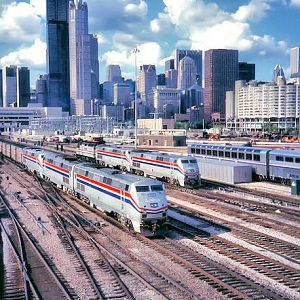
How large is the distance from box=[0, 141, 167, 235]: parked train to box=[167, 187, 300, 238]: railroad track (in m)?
6.87

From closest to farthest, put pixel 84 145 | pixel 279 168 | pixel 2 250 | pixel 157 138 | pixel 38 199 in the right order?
pixel 2 250, pixel 38 199, pixel 279 168, pixel 84 145, pixel 157 138

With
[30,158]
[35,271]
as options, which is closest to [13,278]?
[35,271]

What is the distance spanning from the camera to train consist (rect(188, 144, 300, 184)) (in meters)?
44.5

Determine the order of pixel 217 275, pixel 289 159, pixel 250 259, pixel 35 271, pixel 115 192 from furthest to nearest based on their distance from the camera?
1. pixel 289 159
2. pixel 115 192
3. pixel 250 259
4. pixel 35 271
5. pixel 217 275

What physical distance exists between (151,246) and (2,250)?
718 centimetres

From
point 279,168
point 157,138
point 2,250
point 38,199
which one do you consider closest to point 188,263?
point 2,250

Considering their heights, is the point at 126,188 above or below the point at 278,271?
above

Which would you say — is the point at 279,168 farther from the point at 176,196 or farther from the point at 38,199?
the point at 38,199

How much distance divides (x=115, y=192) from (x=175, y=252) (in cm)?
688

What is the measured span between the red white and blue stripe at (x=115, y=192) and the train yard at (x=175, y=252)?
1546mm

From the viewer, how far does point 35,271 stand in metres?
20.1

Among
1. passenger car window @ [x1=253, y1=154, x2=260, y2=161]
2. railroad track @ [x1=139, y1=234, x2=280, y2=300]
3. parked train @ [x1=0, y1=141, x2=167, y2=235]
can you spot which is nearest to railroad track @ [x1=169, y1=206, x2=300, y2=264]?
railroad track @ [x1=139, y1=234, x2=280, y2=300]

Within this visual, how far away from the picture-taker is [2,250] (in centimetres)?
2358

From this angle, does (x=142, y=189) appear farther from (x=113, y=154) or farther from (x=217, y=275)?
(x=113, y=154)
